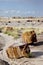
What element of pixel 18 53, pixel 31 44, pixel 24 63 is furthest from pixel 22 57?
pixel 31 44

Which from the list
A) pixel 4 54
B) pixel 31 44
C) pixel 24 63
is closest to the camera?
pixel 24 63

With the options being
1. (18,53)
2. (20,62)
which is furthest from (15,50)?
(20,62)

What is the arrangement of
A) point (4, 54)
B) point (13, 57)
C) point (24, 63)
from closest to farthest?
point (24, 63) → point (13, 57) → point (4, 54)

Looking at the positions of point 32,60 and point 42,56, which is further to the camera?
point 42,56

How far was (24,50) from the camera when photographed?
2212cm

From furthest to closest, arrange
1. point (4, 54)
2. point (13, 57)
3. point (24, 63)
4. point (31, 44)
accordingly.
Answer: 1. point (31, 44)
2. point (4, 54)
3. point (13, 57)
4. point (24, 63)

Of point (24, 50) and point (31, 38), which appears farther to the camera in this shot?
point (31, 38)

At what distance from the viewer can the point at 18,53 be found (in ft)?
72.0

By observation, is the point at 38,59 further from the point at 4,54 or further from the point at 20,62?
the point at 4,54

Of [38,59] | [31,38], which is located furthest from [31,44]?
[38,59]

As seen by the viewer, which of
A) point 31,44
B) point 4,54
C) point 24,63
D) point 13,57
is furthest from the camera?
point 31,44

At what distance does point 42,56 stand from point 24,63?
315 centimetres

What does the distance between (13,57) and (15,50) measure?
0.62 m

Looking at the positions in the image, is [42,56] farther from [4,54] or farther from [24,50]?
[4,54]
